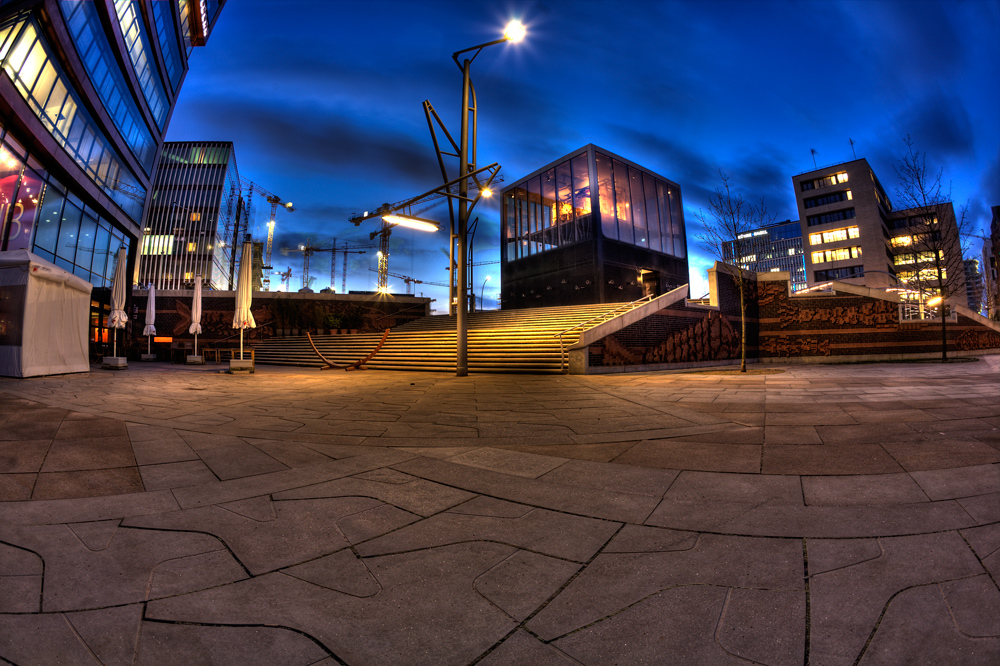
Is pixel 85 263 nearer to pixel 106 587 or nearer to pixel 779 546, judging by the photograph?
pixel 106 587

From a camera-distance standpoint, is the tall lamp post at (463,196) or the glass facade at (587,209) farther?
the glass facade at (587,209)

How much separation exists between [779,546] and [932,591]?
0.55 meters

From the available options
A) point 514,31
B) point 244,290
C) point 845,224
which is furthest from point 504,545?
point 845,224

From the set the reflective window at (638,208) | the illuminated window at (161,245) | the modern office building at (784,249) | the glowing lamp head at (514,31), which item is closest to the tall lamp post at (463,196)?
the glowing lamp head at (514,31)

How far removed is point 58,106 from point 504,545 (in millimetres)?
25397

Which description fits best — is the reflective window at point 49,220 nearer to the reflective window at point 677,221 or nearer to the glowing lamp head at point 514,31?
the glowing lamp head at point 514,31

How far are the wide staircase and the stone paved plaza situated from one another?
9.73 meters

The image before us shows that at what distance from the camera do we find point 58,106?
16.8 m

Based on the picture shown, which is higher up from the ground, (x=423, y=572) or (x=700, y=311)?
(x=700, y=311)

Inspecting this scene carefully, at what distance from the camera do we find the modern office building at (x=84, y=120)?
48.1 feet

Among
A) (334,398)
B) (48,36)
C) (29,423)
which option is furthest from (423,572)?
(48,36)

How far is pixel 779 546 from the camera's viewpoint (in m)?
2.13

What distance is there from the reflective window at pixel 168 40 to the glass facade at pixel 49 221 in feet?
37.8

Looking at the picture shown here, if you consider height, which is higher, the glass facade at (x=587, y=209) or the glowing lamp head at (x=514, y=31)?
the glass facade at (x=587, y=209)
